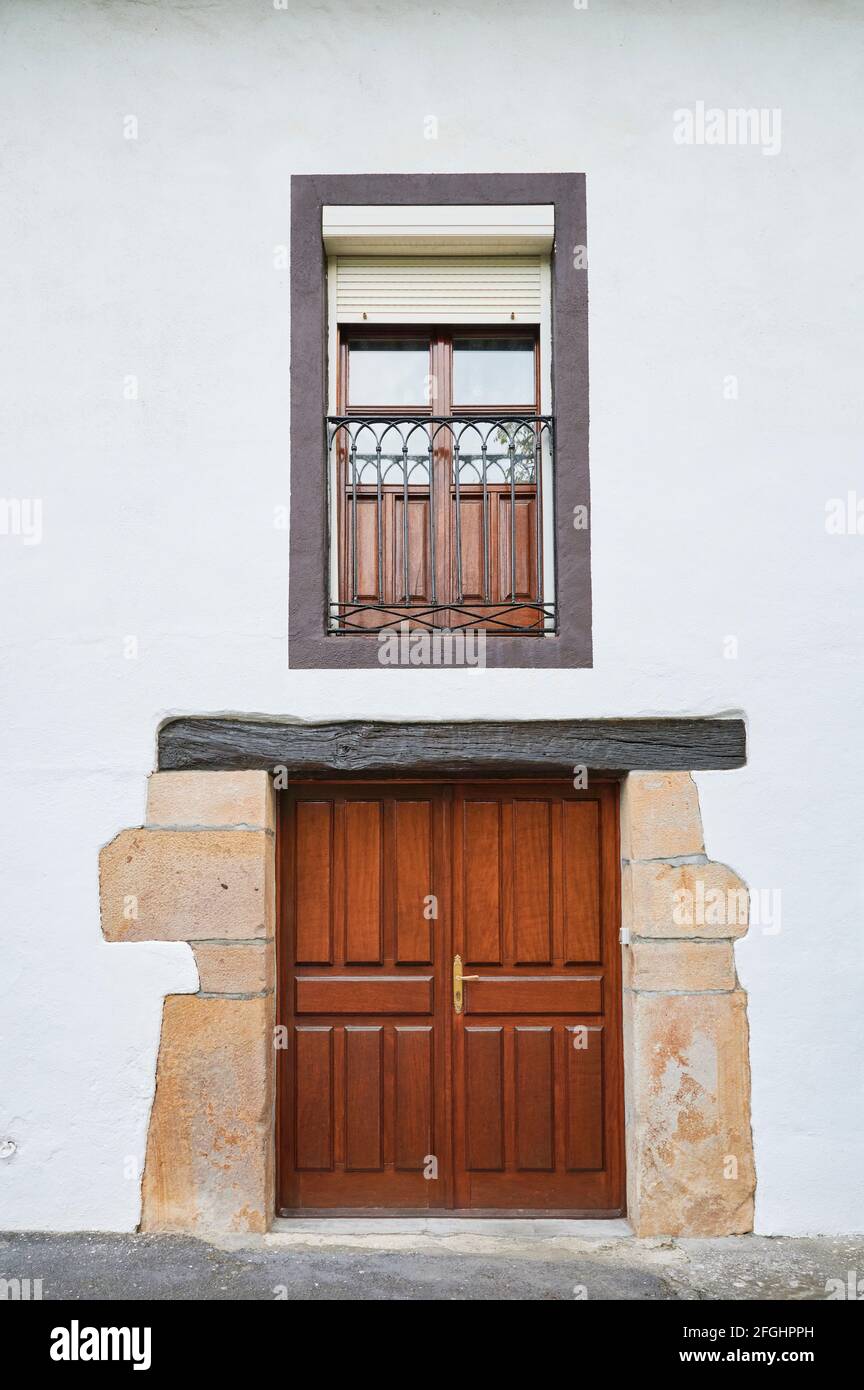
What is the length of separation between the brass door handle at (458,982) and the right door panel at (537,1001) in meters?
→ 0.02

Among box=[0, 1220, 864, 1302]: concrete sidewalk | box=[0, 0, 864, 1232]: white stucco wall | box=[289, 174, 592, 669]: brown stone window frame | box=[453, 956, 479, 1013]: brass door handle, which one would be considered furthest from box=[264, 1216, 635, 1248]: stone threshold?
box=[289, 174, 592, 669]: brown stone window frame

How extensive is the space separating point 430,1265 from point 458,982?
41.7 inches

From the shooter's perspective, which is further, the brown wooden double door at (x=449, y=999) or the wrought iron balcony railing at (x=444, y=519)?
the wrought iron balcony railing at (x=444, y=519)

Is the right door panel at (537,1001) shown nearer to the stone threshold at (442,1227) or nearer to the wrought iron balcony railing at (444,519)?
the stone threshold at (442,1227)

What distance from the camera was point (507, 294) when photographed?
4.88 metres

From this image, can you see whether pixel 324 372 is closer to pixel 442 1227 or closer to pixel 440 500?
pixel 440 500

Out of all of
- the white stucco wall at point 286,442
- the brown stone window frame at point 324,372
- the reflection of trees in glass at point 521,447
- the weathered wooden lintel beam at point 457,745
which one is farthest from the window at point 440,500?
the weathered wooden lintel beam at point 457,745

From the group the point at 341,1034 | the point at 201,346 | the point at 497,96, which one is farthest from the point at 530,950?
the point at 497,96

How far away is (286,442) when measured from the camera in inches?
181

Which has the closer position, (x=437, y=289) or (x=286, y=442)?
(x=286, y=442)

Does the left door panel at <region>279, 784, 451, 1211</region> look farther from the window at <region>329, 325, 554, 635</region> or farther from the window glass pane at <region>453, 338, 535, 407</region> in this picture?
the window glass pane at <region>453, 338, 535, 407</region>

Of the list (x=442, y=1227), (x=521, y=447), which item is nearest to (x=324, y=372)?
(x=521, y=447)

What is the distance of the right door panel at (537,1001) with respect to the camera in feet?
15.1

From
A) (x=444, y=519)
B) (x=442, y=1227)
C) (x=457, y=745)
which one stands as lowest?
(x=442, y=1227)
